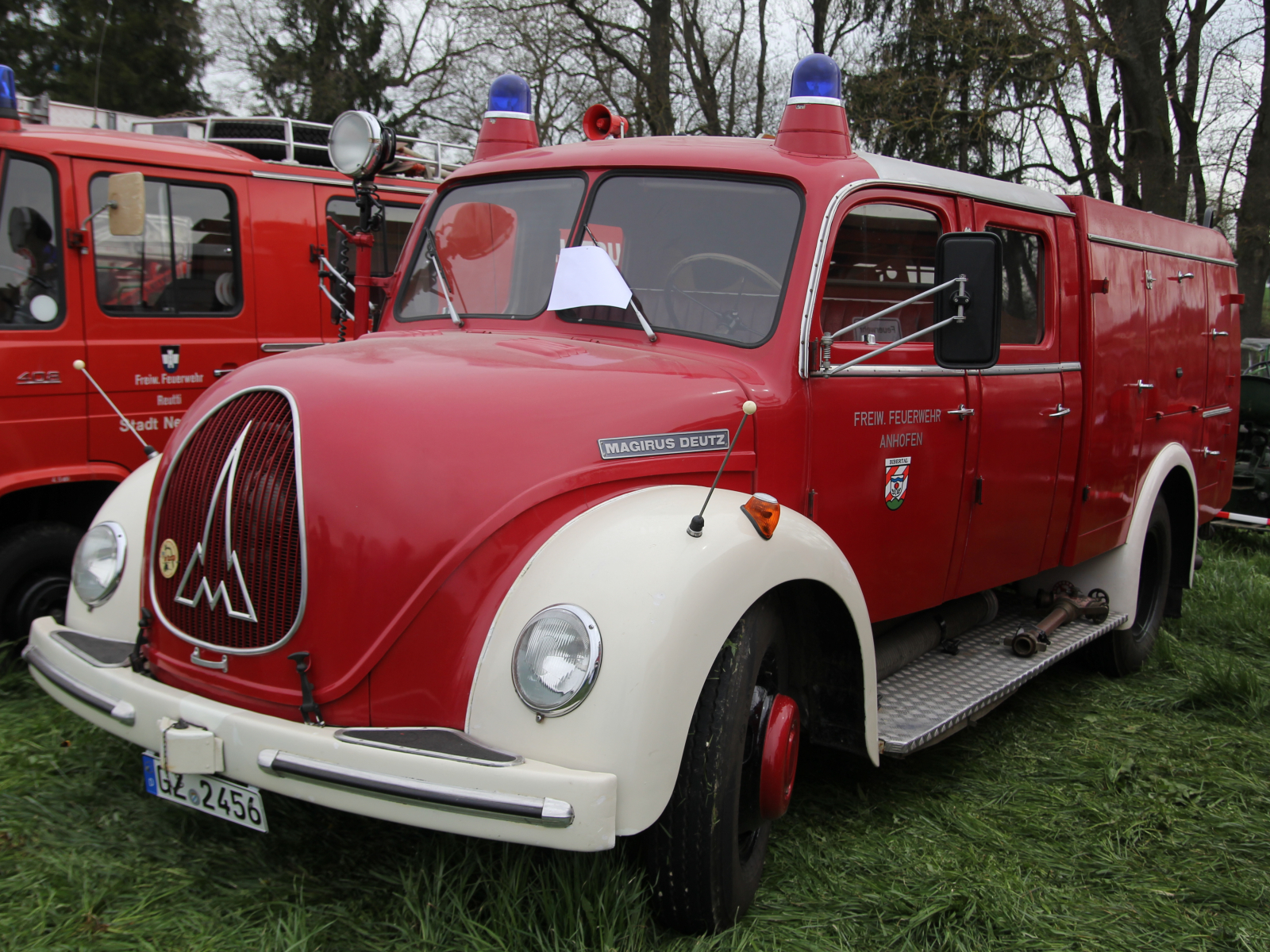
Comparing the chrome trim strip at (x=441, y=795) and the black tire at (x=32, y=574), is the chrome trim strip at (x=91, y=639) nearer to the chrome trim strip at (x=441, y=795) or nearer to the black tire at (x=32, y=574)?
the chrome trim strip at (x=441, y=795)

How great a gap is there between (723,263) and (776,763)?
62.6 inches

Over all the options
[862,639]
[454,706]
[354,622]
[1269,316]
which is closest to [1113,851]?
[862,639]

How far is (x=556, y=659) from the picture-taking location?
239 centimetres

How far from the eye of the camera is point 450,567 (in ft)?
8.31

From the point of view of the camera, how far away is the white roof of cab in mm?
3709

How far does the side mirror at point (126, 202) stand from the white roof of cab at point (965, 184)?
3065mm

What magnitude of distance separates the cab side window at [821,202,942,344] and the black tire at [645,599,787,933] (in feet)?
4.01

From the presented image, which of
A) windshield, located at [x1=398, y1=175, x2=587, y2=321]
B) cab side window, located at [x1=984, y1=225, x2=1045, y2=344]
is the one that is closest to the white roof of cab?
cab side window, located at [x1=984, y1=225, x2=1045, y2=344]

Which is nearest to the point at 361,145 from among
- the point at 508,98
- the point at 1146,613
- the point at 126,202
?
the point at 508,98

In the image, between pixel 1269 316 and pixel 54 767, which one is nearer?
pixel 54 767

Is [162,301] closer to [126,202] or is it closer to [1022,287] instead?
[126,202]

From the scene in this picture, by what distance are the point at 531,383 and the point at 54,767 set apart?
7.12 ft

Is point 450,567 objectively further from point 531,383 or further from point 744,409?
point 744,409

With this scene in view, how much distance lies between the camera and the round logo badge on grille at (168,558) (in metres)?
2.87
